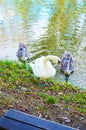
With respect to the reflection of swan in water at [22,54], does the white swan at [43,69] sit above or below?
below

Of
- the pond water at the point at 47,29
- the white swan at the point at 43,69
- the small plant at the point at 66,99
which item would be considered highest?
the pond water at the point at 47,29

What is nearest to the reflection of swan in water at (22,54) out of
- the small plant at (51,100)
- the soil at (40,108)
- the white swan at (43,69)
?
the white swan at (43,69)

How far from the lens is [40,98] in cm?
588

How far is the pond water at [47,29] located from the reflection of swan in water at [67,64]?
0.14 m

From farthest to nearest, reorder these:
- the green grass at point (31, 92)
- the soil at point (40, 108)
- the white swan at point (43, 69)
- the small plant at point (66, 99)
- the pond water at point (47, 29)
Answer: the pond water at point (47, 29), the white swan at point (43, 69), the small plant at point (66, 99), the green grass at point (31, 92), the soil at point (40, 108)

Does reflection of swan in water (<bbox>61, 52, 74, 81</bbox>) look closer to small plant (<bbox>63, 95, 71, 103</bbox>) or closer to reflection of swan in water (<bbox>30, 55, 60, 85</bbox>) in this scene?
reflection of swan in water (<bbox>30, 55, 60, 85</bbox>)

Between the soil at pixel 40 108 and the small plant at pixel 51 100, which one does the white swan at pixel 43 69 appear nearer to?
the soil at pixel 40 108

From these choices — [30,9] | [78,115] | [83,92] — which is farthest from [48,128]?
[30,9]

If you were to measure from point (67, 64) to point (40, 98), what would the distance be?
3.56 m

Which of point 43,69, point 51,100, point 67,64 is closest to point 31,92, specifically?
point 51,100

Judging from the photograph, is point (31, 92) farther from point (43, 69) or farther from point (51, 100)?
point (43, 69)

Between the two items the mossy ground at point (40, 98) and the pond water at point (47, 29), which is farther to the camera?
the pond water at point (47, 29)

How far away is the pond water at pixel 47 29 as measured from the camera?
1029cm

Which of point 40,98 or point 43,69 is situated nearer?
point 40,98
